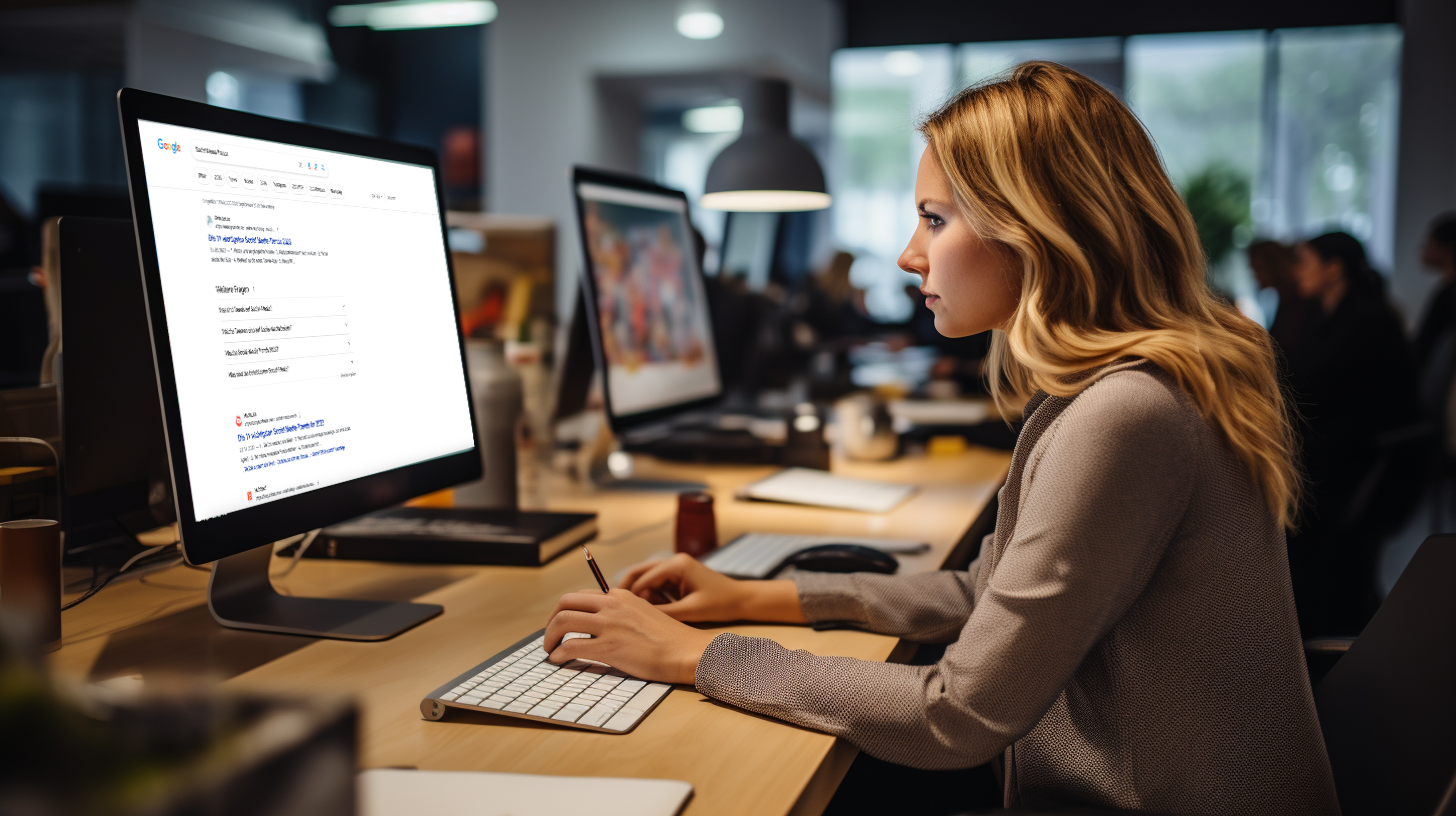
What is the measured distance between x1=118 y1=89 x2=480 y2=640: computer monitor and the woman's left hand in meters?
0.22

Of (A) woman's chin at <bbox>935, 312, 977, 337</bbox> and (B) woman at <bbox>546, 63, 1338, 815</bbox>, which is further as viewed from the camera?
(A) woman's chin at <bbox>935, 312, 977, 337</bbox>

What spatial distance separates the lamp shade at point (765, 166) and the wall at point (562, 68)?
349 centimetres

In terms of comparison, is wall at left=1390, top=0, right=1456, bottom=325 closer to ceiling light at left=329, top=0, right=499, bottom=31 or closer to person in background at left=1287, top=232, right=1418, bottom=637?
person in background at left=1287, top=232, right=1418, bottom=637

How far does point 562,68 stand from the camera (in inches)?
250

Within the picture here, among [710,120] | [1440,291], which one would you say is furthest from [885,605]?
[710,120]

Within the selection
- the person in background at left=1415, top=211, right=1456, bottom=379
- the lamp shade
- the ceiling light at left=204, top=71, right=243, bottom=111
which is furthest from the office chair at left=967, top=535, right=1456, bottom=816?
the ceiling light at left=204, top=71, right=243, bottom=111

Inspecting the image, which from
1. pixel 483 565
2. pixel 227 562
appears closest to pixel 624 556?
pixel 483 565

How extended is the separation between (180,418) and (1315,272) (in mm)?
4363

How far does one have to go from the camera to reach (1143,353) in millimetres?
866

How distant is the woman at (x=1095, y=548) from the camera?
2.62 feet

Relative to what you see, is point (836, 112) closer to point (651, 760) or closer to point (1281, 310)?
point (1281, 310)

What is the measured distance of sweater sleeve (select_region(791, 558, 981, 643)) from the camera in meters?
1.10

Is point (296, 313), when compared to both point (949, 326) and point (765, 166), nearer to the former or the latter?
point (949, 326)

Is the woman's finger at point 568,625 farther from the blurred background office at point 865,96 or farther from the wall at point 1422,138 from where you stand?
the wall at point 1422,138
